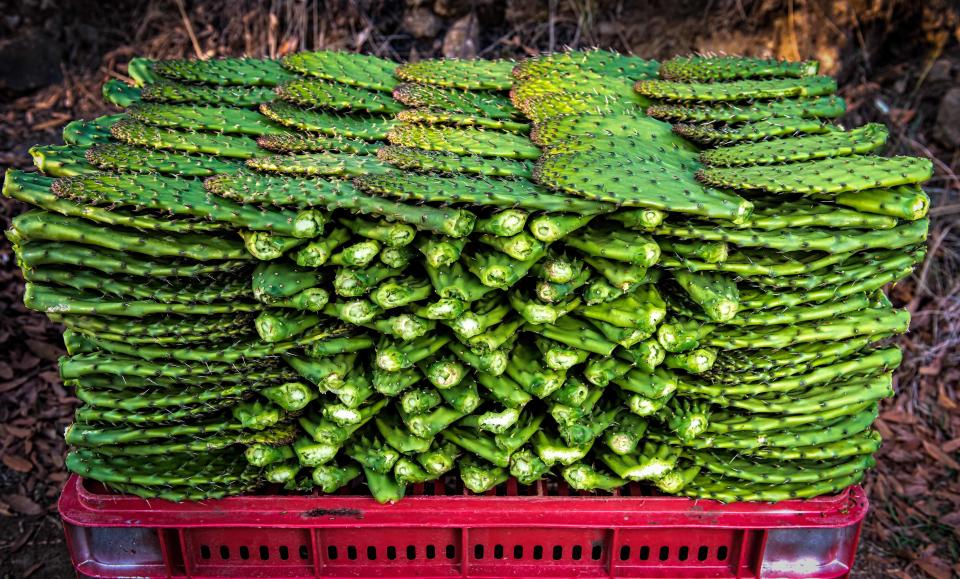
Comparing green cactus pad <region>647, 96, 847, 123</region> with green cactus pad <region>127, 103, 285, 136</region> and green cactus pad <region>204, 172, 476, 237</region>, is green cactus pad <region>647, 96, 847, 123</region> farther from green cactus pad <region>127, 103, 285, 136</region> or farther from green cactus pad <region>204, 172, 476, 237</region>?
green cactus pad <region>127, 103, 285, 136</region>

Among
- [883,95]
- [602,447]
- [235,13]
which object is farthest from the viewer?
[235,13]

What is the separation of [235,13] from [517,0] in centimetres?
185

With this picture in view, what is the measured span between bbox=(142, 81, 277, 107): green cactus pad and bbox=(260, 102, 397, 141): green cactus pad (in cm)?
14

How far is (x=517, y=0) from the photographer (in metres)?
5.41

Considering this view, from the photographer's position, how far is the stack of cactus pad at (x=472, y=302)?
2441 mm

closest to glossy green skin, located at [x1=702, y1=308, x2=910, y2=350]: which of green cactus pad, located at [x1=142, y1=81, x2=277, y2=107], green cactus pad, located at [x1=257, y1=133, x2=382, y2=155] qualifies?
green cactus pad, located at [x1=257, y1=133, x2=382, y2=155]

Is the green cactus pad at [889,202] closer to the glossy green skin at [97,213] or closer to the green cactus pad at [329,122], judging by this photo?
the green cactus pad at [329,122]

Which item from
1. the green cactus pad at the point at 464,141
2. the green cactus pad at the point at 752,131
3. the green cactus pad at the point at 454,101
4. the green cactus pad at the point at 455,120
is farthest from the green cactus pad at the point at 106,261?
the green cactus pad at the point at 752,131

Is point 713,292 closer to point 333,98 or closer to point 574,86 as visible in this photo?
point 574,86

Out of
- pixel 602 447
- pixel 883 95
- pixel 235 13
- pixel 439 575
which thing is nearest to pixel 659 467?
pixel 602 447

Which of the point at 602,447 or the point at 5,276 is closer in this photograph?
the point at 602,447

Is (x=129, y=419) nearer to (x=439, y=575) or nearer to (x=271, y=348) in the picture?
(x=271, y=348)

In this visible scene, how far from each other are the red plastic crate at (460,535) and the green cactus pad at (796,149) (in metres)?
1.07

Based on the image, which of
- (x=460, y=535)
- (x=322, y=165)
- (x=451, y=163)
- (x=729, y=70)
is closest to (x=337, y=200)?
(x=322, y=165)
